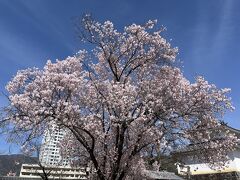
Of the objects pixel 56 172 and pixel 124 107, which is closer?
pixel 124 107

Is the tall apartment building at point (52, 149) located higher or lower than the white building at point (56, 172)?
higher

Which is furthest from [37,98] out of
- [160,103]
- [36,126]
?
[160,103]

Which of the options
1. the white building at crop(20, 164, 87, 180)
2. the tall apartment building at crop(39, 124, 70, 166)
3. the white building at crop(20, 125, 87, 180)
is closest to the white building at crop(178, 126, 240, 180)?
the white building at crop(20, 164, 87, 180)

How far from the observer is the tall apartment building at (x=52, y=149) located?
46.0ft

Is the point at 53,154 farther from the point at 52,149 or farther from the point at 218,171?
the point at 218,171

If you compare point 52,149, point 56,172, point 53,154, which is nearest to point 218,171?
point 56,172

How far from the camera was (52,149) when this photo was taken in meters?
16.0

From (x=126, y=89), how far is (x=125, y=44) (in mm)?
3411

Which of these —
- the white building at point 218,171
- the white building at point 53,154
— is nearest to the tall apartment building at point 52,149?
the white building at point 53,154

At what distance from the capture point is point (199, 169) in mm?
26094

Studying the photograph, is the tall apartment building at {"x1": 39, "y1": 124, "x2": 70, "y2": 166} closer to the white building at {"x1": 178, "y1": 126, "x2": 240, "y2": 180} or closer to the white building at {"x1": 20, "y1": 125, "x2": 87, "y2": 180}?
the white building at {"x1": 20, "y1": 125, "x2": 87, "y2": 180}

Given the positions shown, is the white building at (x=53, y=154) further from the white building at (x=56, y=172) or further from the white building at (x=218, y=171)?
the white building at (x=218, y=171)

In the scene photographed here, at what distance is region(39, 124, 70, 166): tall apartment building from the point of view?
46.0 ft

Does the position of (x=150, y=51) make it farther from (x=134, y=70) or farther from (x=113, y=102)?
(x=113, y=102)
